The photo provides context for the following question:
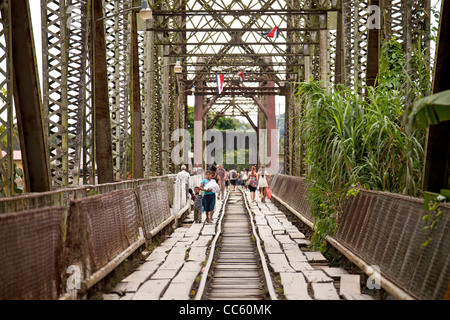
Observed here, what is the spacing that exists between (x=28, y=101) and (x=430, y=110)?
17.1ft

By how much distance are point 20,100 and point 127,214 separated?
2751 millimetres

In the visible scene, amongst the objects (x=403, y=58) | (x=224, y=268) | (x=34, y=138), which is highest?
(x=403, y=58)

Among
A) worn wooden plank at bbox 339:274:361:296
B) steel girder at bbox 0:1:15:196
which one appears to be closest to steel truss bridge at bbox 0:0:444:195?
steel girder at bbox 0:1:15:196

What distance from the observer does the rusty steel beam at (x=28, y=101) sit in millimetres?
8000

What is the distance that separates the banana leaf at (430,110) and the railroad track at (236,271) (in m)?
3.01

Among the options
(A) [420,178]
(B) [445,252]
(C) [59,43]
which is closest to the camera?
(B) [445,252]

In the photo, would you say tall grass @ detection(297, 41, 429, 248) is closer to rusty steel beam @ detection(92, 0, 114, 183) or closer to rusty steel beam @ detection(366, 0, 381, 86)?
rusty steel beam @ detection(366, 0, 381, 86)

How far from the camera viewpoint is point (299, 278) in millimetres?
8523

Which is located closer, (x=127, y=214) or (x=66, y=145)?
(x=127, y=214)

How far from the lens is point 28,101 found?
322 inches

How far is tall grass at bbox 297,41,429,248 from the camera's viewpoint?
27.4 feet

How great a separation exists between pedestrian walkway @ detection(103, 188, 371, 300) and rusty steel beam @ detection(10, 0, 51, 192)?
184 cm
